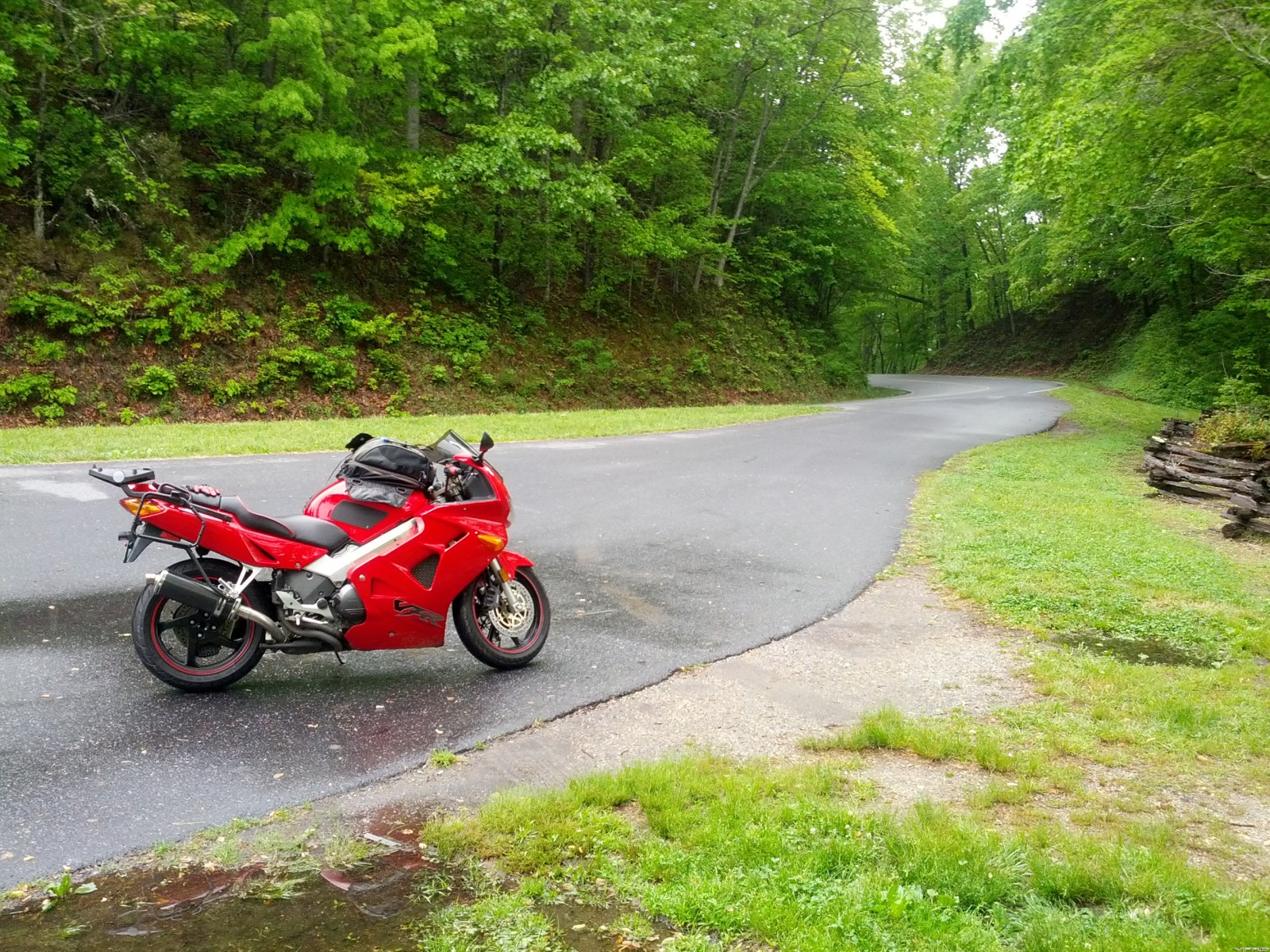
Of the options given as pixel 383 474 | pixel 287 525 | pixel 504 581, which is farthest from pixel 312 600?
pixel 504 581

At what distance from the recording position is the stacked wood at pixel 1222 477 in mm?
10445

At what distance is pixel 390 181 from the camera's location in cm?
2030

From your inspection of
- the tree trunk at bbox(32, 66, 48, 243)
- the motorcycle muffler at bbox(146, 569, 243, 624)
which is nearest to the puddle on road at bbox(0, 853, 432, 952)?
the motorcycle muffler at bbox(146, 569, 243, 624)

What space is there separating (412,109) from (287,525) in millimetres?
19254

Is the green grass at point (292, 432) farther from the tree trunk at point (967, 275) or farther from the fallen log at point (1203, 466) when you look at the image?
the tree trunk at point (967, 275)

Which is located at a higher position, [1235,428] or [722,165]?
[722,165]

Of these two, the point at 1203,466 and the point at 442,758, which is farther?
the point at 1203,466

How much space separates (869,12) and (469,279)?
1686cm

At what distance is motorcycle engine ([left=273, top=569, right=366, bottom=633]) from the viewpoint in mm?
4703

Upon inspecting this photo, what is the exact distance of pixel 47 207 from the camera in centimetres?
1725

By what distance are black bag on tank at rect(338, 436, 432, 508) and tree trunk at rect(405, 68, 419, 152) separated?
1828 cm

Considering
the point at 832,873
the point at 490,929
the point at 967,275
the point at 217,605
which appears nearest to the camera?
the point at 490,929

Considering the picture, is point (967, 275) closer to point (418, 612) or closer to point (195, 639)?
point (418, 612)

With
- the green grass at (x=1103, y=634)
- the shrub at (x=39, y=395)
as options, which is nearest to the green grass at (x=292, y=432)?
the shrub at (x=39, y=395)
